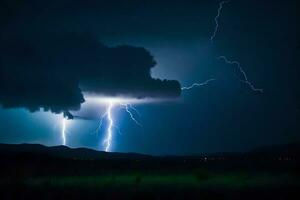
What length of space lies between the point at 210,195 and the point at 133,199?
3747mm

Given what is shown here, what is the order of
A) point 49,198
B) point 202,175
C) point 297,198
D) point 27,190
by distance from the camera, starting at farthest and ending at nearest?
point 202,175 → point 27,190 → point 49,198 → point 297,198

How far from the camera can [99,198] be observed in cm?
2589

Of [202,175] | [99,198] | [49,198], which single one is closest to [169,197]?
[99,198]

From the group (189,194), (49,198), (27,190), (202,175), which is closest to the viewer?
(49,198)

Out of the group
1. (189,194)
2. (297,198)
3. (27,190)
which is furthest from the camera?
(27,190)

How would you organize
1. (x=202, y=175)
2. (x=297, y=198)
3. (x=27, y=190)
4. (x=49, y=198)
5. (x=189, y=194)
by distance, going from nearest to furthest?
(x=297, y=198)
(x=49, y=198)
(x=189, y=194)
(x=27, y=190)
(x=202, y=175)

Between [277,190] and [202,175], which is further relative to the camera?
[202,175]

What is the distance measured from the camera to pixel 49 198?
25156 millimetres

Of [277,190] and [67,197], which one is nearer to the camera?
[67,197]

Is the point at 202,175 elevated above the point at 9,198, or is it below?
above

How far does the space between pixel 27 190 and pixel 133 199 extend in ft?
24.0

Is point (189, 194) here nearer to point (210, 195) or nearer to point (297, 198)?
point (210, 195)

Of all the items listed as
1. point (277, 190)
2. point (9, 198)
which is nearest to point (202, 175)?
point (277, 190)

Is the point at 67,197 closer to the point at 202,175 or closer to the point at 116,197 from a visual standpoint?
the point at 116,197
